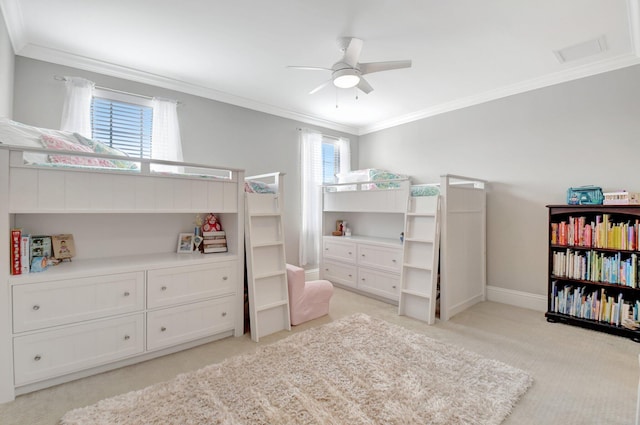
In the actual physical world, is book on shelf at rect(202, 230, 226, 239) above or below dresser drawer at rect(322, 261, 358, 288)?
above

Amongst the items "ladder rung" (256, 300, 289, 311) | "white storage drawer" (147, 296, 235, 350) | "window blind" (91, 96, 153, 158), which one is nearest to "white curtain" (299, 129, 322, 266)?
"ladder rung" (256, 300, 289, 311)

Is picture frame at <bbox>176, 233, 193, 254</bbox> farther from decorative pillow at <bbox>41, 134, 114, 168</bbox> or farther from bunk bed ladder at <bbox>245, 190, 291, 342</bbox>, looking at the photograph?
decorative pillow at <bbox>41, 134, 114, 168</bbox>

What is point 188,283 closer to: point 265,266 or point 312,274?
point 265,266

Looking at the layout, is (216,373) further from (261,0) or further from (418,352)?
(261,0)

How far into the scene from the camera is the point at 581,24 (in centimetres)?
235

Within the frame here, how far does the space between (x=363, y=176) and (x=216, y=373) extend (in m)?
3.37

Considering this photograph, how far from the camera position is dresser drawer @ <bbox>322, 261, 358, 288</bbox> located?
419cm

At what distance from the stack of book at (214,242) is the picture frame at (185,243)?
11 centimetres

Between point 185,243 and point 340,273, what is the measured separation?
2.28 metres

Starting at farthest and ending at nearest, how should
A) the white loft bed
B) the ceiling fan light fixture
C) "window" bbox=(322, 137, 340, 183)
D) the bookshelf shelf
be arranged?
"window" bbox=(322, 137, 340, 183), the white loft bed, the bookshelf shelf, the ceiling fan light fixture

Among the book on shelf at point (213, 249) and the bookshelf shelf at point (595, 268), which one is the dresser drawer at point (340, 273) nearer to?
the book on shelf at point (213, 249)

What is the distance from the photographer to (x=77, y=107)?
2.86 m

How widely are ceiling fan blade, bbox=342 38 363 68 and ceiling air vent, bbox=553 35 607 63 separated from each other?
75.9 inches

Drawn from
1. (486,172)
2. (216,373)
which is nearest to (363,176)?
(486,172)
